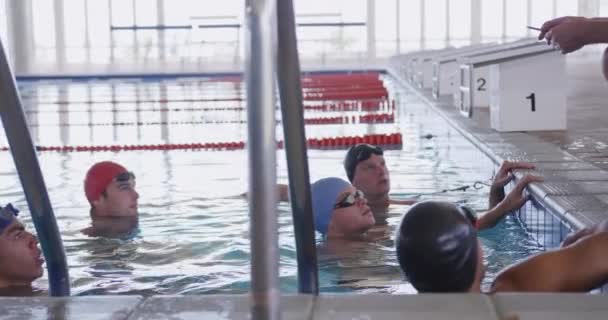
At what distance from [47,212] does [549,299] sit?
112cm

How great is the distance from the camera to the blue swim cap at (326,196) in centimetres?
432

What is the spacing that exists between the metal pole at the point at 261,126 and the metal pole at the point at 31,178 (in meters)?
0.86

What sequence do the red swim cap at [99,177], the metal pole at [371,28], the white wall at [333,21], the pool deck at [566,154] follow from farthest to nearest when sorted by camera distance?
the metal pole at [371,28], the white wall at [333,21], the red swim cap at [99,177], the pool deck at [566,154]

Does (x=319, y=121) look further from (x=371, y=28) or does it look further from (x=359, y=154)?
(x=371, y=28)

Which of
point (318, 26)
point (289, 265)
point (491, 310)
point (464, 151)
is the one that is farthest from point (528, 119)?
point (318, 26)

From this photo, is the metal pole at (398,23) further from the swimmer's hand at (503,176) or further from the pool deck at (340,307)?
the pool deck at (340,307)

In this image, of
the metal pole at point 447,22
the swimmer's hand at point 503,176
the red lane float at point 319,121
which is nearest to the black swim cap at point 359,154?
the swimmer's hand at point 503,176

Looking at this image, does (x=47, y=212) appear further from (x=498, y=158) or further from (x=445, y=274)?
(x=498, y=158)

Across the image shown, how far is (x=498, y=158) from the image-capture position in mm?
5488

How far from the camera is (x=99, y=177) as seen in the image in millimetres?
5141

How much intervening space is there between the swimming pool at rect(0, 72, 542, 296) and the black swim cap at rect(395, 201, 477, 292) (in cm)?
39

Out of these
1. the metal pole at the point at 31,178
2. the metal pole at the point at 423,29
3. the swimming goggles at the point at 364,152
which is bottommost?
the swimming goggles at the point at 364,152

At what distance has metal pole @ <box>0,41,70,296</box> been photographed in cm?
193

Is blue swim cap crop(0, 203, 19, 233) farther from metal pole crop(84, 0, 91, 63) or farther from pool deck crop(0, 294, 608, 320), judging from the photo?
metal pole crop(84, 0, 91, 63)
